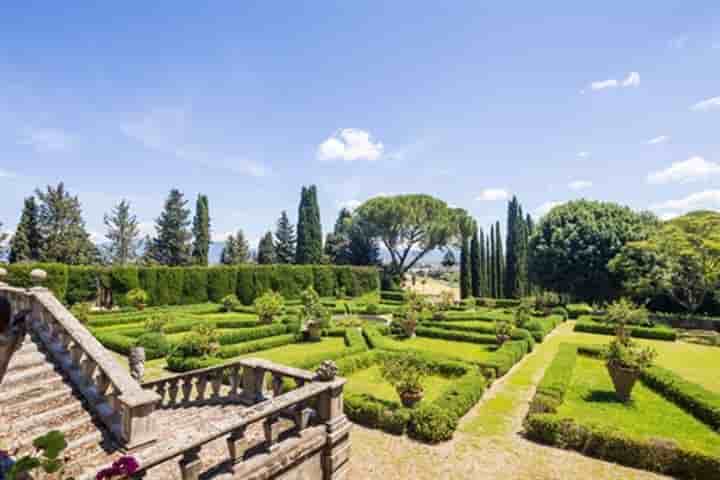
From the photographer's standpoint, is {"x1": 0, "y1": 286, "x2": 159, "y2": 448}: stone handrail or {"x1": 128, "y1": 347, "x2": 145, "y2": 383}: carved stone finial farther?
{"x1": 128, "y1": 347, "x2": 145, "y2": 383}: carved stone finial

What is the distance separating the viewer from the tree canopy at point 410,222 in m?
42.4

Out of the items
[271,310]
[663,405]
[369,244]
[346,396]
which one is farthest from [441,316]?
[369,244]

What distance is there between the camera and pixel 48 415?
6.07 m

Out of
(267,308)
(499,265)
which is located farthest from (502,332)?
(499,265)

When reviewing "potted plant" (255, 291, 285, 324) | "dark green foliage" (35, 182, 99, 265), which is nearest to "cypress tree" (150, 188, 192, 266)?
"dark green foliage" (35, 182, 99, 265)

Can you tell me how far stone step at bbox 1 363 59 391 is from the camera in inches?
256

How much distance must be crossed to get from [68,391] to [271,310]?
1367 centimetres

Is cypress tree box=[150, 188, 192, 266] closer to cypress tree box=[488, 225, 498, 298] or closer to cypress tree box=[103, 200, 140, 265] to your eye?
cypress tree box=[103, 200, 140, 265]

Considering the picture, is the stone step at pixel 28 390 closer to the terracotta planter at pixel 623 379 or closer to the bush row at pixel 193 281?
the terracotta planter at pixel 623 379

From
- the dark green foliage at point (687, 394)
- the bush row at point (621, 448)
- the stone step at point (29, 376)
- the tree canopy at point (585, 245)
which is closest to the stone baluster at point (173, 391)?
the stone step at point (29, 376)

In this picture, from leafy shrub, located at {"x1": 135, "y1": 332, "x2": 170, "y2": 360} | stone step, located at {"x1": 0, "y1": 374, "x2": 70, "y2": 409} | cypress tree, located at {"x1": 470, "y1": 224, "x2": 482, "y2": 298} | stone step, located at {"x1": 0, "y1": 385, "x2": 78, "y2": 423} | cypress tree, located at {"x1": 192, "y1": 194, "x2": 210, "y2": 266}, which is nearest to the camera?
stone step, located at {"x1": 0, "y1": 385, "x2": 78, "y2": 423}

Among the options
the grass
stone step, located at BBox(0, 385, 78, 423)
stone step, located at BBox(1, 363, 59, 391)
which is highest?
stone step, located at BBox(1, 363, 59, 391)

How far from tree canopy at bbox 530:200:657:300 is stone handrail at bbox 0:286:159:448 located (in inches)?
1231

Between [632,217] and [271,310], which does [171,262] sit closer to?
[271,310]
